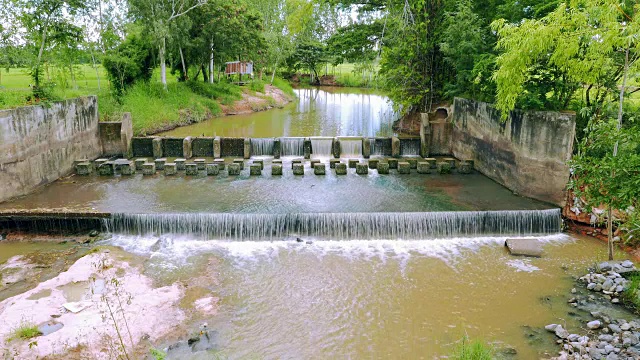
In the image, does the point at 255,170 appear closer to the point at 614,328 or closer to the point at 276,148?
the point at 276,148

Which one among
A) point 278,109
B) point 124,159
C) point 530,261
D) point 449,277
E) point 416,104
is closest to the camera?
point 449,277

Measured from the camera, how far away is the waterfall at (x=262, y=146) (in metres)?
18.7

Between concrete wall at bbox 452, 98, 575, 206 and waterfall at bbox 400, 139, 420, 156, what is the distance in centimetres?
245

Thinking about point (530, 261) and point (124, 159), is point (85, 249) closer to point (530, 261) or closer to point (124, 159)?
point (124, 159)

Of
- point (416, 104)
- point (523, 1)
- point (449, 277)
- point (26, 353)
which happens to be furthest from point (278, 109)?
point (26, 353)

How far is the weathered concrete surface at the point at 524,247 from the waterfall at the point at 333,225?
2.94 feet

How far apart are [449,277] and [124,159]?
516 inches

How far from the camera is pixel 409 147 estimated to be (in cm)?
1891

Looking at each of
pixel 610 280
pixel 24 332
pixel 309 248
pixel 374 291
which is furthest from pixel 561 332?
pixel 24 332

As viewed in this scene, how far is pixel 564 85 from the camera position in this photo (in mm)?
12398

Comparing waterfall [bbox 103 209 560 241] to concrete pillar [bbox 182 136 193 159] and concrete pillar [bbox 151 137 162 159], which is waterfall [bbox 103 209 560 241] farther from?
concrete pillar [bbox 151 137 162 159]

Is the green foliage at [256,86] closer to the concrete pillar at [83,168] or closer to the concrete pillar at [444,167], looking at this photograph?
the concrete pillar at [83,168]

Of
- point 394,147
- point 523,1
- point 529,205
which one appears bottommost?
point 529,205

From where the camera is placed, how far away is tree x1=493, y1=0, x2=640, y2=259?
7480 mm
